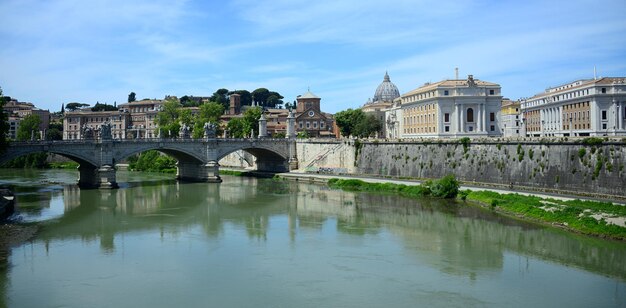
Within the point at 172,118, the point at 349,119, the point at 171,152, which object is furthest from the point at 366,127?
the point at 171,152

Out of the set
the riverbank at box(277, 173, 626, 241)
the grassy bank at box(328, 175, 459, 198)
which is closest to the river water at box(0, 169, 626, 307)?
the riverbank at box(277, 173, 626, 241)

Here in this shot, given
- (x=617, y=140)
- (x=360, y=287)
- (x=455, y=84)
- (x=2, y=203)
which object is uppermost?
(x=455, y=84)

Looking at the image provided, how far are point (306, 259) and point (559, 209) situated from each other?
1077 centimetres

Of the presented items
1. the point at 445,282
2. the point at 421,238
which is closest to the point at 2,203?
the point at 421,238

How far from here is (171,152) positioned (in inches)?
1796

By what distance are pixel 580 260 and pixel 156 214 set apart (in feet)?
60.8

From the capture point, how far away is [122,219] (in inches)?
1067

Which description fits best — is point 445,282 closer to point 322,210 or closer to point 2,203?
point 322,210

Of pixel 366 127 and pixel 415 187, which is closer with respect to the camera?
pixel 415 187

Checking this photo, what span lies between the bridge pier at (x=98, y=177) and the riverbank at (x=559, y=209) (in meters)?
21.7

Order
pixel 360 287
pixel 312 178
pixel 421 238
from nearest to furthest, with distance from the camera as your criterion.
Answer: pixel 360 287 → pixel 421 238 → pixel 312 178

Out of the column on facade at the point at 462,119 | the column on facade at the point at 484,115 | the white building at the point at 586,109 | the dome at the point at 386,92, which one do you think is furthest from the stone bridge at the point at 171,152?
the dome at the point at 386,92

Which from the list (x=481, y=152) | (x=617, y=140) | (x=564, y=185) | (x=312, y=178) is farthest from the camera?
(x=312, y=178)

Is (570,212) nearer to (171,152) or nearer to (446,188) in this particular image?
(446,188)
